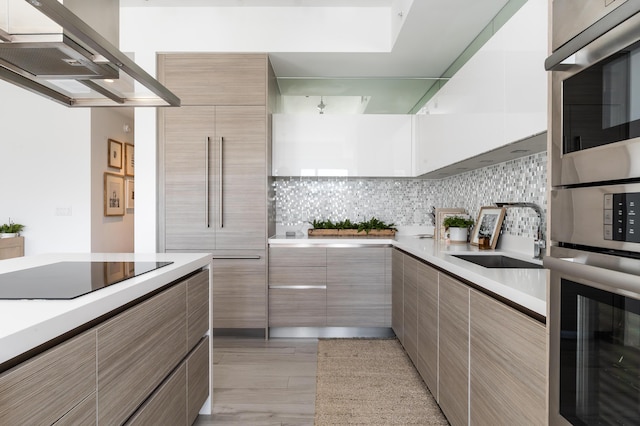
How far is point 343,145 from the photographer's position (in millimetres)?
3768

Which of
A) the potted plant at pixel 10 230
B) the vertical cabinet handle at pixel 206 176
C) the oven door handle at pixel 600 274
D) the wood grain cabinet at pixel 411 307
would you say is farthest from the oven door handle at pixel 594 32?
the potted plant at pixel 10 230

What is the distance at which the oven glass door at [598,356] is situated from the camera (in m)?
0.76

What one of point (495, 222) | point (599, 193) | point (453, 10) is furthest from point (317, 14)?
point (599, 193)

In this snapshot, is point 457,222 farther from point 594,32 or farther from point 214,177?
point 594,32

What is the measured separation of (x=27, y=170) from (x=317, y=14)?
4.20 meters

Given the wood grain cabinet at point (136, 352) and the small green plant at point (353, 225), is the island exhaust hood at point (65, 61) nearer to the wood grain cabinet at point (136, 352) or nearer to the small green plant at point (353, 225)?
the wood grain cabinet at point (136, 352)

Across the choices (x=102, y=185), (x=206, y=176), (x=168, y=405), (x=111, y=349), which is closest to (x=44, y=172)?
(x=102, y=185)

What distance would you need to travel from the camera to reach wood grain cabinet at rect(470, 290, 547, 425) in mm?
1099

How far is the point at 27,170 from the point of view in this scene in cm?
495

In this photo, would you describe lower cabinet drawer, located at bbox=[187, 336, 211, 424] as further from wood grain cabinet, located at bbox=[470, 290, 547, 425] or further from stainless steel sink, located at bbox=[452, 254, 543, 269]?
stainless steel sink, located at bbox=[452, 254, 543, 269]

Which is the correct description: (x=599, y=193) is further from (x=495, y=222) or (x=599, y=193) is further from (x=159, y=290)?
(x=495, y=222)

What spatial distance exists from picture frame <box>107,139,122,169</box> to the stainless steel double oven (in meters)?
5.99

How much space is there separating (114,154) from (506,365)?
6.02 meters

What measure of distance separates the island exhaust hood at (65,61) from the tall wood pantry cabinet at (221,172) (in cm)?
128
